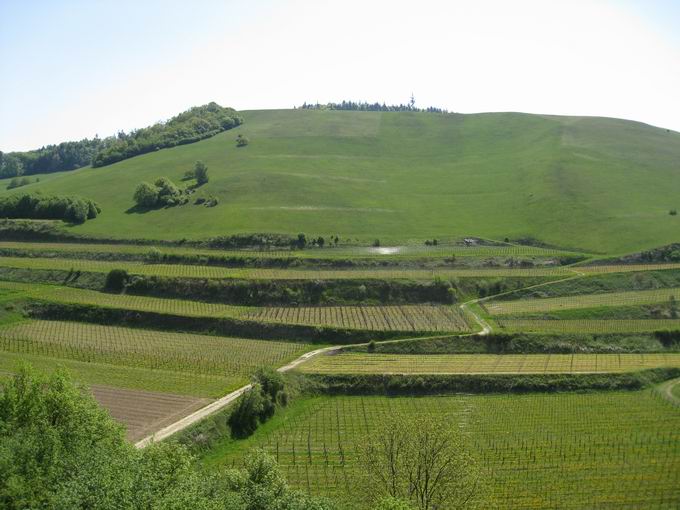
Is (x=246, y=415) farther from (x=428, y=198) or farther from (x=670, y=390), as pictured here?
(x=428, y=198)

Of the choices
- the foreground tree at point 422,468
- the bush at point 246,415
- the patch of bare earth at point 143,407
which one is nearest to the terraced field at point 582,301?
the bush at point 246,415

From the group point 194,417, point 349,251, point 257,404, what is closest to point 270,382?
point 257,404

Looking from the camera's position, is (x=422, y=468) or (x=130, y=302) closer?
(x=422, y=468)

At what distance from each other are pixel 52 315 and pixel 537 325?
77.2 metres

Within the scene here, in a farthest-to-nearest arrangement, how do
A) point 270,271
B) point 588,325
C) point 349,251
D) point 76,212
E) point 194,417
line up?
point 76,212
point 349,251
point 270,271
point 588,325
point 194,417

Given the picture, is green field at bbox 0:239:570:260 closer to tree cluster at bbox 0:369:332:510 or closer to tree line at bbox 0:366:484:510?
tree line at bbox 0:366:484:510

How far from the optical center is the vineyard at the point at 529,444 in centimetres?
4884

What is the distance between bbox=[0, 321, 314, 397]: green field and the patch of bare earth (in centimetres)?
209

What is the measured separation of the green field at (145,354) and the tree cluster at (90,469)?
78.9 ft

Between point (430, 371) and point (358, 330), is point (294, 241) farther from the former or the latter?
point (430, 371)

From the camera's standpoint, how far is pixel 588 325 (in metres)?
93.1

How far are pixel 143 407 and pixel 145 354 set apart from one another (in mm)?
20079

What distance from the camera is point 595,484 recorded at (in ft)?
165

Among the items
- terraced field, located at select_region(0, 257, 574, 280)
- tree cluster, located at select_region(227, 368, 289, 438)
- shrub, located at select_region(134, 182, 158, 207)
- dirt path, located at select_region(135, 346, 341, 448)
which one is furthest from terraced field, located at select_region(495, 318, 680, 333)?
shrub, located at select_region(134, 182, 158, 207)
